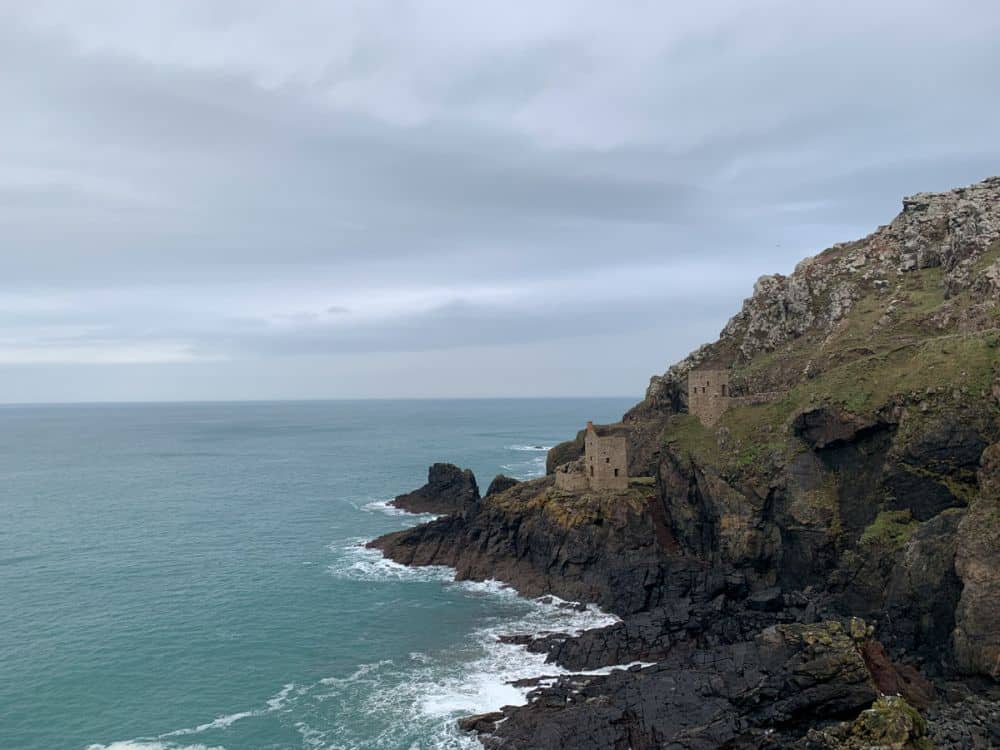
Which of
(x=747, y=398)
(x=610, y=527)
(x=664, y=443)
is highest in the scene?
(x=747, y=398)

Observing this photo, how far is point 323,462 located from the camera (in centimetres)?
17412

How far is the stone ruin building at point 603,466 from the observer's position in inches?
2995

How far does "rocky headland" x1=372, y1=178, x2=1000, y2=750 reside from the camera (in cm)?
3825

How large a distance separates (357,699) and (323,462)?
133 metres

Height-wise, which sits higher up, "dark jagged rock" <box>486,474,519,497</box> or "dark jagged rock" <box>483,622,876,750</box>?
"dark jagged rock" <box>486,474,519,497</box>

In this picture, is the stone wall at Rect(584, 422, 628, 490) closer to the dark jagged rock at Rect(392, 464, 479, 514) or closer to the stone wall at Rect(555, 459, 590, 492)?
the stone wall at Rect(555, 459, 590, 492)

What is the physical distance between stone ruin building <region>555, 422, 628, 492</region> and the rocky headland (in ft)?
4.79

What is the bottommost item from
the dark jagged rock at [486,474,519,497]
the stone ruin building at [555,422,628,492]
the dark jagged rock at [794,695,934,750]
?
the dark jagged rock at [794,695,934,750]

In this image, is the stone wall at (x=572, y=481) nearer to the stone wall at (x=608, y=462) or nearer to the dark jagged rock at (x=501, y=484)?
the stone wall at (x=608, y=462)

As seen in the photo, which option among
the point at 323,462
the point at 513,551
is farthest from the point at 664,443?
the point at 323,462

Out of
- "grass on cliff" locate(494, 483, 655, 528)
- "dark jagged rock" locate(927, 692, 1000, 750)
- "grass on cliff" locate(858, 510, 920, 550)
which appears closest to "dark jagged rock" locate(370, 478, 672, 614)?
"grass on cliff" locate(494, 483, 655, 528)

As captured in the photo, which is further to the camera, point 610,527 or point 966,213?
point 966,213

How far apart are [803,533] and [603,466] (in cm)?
2243

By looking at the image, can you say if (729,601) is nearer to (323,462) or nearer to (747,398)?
(747,398)
